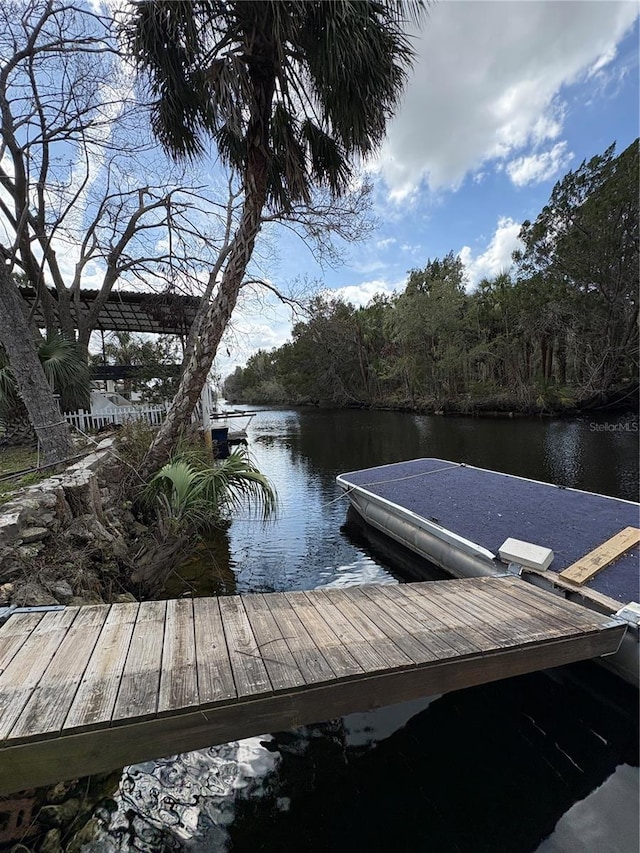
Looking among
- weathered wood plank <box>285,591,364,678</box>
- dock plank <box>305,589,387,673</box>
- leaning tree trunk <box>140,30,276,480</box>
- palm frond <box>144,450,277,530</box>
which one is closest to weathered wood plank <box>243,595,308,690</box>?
weathered wood plank <box>285,591,364,678</box>

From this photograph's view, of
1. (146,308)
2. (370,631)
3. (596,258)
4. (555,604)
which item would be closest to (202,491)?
(370,631)

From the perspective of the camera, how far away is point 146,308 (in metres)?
10.4

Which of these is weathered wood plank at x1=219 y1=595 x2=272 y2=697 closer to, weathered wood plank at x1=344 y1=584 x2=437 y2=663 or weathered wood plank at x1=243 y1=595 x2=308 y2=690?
weathered wood plank at x1=243 y1=595 x2=308 y2=690

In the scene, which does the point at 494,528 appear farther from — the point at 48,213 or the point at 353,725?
the point at 48,213

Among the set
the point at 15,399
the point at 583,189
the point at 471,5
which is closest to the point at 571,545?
the point at 471,5

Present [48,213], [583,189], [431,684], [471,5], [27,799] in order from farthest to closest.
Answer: [583,189]
[48,213]
[471,5]
[431,684]
[27,799]

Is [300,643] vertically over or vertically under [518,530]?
over

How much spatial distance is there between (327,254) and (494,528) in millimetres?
5214

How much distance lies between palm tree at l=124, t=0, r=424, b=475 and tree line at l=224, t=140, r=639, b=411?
113 inches

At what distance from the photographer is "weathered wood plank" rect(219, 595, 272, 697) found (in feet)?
5.32

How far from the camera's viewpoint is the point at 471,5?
4203 millimetres

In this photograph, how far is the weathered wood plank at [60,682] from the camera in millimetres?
1367

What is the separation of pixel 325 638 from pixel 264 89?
5.53 meters

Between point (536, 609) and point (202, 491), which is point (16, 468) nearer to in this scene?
point (202, 491)
